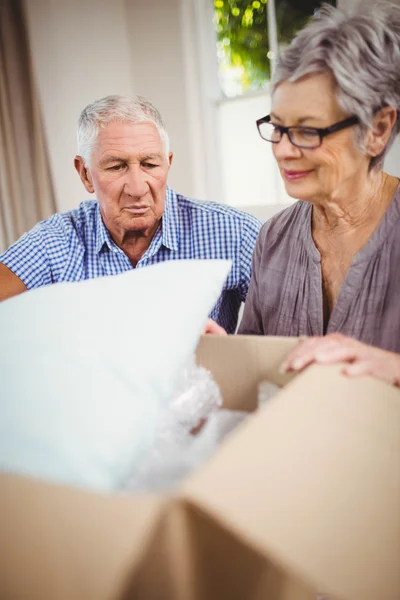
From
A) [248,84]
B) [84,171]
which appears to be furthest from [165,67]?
[84,171]

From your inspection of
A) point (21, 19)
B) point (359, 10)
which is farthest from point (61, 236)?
point (21, 19)

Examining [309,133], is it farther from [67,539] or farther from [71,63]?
[71,63]

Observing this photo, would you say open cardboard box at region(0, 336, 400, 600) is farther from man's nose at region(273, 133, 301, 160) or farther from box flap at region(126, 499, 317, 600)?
man's nose at region(273, 133, 301, 160)

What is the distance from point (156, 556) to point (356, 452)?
0.21 m

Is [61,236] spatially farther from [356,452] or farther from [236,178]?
[236,178]

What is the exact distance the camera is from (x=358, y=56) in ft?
2.99

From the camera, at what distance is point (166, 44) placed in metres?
2.99

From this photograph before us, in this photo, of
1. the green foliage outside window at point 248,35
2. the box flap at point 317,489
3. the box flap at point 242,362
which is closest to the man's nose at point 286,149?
the box flap at point 242,362

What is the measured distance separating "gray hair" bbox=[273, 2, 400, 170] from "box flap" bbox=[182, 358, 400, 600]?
0.65 meters

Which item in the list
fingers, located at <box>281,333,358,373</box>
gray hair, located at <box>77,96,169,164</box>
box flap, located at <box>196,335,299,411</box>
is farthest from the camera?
gray hair, located at <box>77,96,169,164</box>

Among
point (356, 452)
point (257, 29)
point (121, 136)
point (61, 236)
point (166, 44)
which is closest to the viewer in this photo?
point (356, 452)

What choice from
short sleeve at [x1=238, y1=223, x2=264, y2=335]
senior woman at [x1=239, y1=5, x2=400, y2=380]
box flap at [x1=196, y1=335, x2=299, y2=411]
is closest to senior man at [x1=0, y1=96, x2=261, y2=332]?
short sleeve at [x1=238, y1=223, x2=264, y2=335]

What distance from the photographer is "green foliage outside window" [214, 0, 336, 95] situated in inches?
104

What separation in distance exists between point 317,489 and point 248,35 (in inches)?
115
